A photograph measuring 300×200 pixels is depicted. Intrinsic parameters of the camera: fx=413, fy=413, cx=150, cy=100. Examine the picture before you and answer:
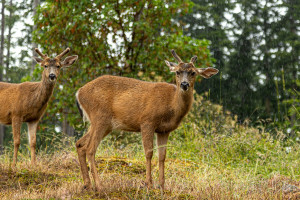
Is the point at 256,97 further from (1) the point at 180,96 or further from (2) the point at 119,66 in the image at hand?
(1) the point at 180,96

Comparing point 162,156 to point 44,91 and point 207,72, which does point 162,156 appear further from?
point 44,91

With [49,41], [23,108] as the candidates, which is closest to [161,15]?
[49,41]

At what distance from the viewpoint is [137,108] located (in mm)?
5719

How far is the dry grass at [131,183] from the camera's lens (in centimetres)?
484

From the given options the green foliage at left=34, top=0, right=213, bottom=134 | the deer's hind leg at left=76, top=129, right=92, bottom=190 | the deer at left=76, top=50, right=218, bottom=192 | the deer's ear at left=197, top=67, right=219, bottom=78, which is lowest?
the deer's hind leg at left=76, top=129, right=92, bottom=190

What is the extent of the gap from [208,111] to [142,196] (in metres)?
4.85

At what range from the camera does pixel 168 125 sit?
217 inches

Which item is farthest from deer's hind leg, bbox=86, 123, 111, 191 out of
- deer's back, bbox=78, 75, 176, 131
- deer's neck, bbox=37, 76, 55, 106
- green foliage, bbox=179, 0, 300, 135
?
green foliage, bbox=179, 0, 300, 135

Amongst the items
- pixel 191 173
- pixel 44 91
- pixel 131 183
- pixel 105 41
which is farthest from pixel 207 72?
pixel 105 41

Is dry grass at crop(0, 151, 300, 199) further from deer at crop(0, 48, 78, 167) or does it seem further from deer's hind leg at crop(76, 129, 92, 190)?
deer at crop(0, 48, 78, 167)

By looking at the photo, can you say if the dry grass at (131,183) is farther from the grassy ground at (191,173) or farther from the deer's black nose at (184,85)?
the deer's black nose at (184,85)

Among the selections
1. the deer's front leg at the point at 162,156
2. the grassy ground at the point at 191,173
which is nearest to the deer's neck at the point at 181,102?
the deer's front leg at the point at 162,156

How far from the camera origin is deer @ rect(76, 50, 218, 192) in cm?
549

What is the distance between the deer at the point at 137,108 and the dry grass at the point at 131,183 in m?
0.36
